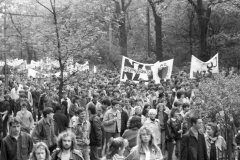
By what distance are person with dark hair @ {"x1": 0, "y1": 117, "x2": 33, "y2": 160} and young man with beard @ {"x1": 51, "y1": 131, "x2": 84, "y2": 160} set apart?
5.62 ft

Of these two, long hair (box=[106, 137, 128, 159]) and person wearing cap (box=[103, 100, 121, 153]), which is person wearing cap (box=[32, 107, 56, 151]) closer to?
person wearing cap (box=[103, 100, 121, 153])

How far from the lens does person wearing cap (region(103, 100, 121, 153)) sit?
11.7m

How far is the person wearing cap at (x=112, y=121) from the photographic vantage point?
11.7m

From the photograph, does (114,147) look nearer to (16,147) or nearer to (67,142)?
(67,142)

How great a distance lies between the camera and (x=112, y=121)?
11680 millimetres

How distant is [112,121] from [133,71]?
34.5 ft

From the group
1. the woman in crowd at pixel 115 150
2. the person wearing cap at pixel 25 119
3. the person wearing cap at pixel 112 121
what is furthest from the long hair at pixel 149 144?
the person wearing cap at pixel 25 119

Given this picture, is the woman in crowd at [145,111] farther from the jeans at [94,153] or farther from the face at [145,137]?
the face at [145,137]

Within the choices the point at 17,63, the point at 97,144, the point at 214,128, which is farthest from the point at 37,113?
the point at 17,63

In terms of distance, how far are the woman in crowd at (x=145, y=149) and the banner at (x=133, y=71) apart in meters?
15.1

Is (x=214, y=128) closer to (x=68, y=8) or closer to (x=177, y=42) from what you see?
(x=68, y=8)

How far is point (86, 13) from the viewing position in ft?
55.3

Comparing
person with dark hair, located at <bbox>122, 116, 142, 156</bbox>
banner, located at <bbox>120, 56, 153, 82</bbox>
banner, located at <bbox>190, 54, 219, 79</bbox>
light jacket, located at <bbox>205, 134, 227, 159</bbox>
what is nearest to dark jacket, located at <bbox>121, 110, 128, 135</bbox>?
light jacket, located at <bbox>205, 134, 227, 159</bbox>

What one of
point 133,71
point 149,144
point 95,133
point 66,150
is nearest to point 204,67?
point 133,71
